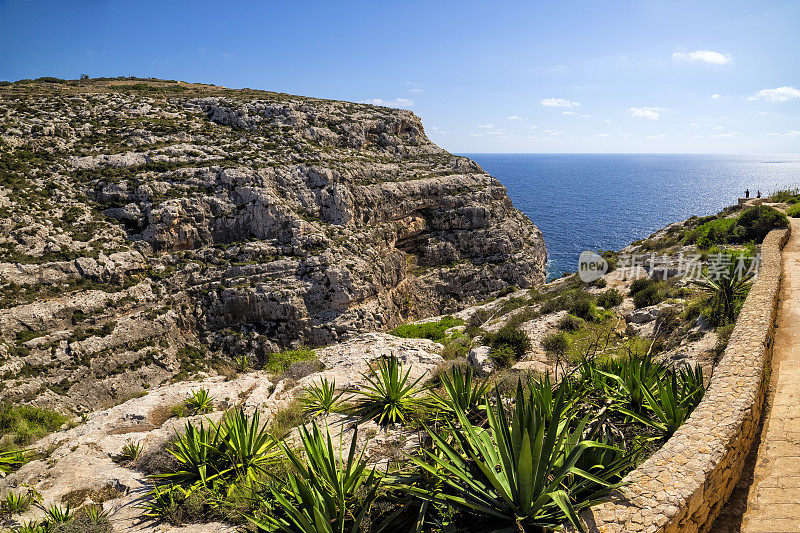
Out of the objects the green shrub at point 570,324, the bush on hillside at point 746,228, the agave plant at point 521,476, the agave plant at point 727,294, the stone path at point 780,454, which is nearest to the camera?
the agave plant at point 521,476

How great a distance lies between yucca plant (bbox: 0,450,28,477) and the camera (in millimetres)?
7152

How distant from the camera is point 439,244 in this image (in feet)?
129

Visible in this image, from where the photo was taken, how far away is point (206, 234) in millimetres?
28953

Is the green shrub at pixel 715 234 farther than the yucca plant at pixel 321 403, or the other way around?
the green shrub at pixel 715 234

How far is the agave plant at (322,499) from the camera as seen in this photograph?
368 cm

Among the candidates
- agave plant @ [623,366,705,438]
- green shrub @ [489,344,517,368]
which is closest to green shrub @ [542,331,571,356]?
green shrub @ [489,344,517,368]

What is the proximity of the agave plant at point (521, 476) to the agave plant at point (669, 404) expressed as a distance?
5.22 feet

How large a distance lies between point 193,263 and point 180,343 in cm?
594

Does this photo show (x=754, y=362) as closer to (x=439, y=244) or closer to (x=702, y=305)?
(x=702, y=305)

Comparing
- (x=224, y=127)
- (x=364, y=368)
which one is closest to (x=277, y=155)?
(x=224, y=127)

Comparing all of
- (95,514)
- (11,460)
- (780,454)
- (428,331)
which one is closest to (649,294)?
(428,331)

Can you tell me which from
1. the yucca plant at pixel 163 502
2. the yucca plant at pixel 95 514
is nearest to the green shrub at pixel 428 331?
the yucca plant at pixel 163 502

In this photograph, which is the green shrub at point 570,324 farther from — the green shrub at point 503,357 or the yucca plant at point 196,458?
the yucca plant at point 196,458

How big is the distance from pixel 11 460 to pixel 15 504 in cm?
210
